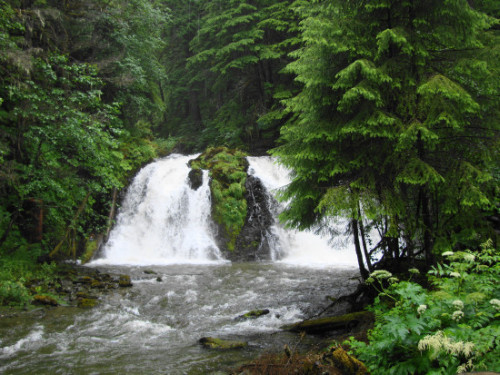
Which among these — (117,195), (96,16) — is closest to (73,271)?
(117,195)

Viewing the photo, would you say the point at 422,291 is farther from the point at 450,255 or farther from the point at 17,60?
the point at 17,60

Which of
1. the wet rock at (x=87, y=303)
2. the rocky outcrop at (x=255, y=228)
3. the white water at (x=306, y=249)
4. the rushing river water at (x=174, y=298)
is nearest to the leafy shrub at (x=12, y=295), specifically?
the rushing river water at (x=174, y=298)

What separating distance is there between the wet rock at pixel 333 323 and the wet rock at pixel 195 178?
41.4 ft

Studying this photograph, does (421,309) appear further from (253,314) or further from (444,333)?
(253,314)

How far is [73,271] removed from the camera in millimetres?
11945

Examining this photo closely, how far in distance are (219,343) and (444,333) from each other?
4.19 m

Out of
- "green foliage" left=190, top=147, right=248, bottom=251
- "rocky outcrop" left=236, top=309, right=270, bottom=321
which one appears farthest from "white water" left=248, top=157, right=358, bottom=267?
"rocky outcrop" left=236, top=309, right=270, bottom=321

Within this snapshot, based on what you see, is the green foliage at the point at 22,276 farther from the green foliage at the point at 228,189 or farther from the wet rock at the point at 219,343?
the green foliage at the point at 228,189

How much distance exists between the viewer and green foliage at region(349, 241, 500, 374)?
270 centimetres

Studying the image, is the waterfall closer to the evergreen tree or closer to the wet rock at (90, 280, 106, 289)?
the wet rock at (90, 280, 106, 289)

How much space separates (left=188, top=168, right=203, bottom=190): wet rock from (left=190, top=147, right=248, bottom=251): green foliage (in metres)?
0.56

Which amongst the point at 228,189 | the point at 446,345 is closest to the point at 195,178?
the point at 228,189

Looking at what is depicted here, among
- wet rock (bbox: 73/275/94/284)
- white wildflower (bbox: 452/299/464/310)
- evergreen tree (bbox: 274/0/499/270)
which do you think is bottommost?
wet rock (bbox: 73/275/94/284)

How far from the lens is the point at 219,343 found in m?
6.10
